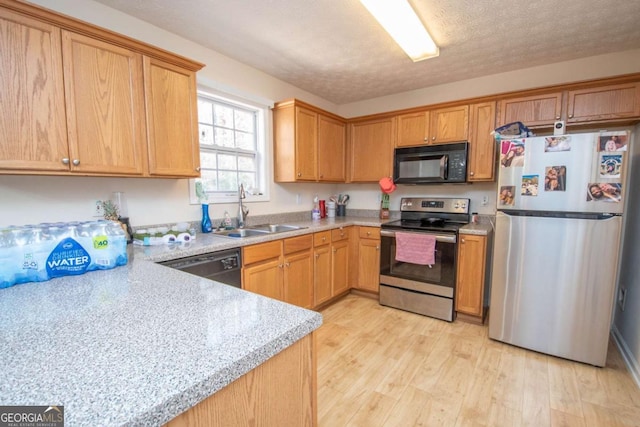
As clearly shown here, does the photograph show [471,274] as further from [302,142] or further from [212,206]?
[212,206]

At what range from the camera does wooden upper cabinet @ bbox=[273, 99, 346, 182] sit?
2943 mm

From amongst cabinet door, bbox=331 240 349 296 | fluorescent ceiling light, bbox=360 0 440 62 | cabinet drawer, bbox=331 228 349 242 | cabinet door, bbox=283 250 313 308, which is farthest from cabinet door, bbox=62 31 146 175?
cabinet door, bbox=331 240 349 296

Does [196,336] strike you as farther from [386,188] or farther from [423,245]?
[386,188]


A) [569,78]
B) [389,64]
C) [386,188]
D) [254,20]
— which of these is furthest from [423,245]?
[254,20]

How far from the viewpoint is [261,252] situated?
2211 mm

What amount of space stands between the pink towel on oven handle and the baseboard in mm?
1423

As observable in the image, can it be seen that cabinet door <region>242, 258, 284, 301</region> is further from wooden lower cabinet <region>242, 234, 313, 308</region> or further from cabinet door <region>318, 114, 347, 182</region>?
cabinet door <region>318, 114, 347, 182</region>

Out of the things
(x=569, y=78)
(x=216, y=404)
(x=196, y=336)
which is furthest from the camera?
(x=569, y=78)

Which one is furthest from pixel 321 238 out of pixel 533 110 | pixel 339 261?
pixel 533 110

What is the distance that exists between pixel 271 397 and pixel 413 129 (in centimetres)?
300

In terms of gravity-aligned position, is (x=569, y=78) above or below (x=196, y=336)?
above

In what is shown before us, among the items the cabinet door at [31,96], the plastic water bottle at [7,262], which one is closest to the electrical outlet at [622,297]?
the plastic water bottle at [7,262]

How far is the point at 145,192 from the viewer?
2.09 metres

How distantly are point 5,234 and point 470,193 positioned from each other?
355cm
